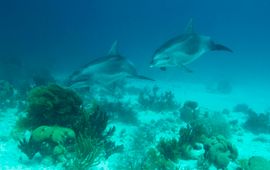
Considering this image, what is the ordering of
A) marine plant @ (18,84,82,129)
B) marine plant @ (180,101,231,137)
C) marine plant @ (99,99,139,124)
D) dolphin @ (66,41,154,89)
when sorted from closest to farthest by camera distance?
marine plant @ (18,84,82,129) → dolphin @ (66,41,154,89) → marine plant @ (180,101,231,137) → marine plant @ (99,99,139,124)

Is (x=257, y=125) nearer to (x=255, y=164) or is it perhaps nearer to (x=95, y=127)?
(x=255, y=164)

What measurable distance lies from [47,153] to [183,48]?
579 cm

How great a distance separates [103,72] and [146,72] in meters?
41.1

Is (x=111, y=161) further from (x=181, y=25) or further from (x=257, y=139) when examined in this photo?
(x=181, y=25)

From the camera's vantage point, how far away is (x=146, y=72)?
2112 inches

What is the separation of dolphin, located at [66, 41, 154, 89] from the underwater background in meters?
1.10

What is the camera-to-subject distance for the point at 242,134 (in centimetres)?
1501

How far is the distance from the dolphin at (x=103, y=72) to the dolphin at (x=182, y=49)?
173cm

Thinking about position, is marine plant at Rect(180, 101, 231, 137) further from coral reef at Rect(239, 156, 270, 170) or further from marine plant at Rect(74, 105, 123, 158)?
marine plant at Rect(74, 105, 123, 158)

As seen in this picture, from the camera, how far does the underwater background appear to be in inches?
410

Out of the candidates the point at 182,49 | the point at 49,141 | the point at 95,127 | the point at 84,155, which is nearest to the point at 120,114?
the point at 182,49

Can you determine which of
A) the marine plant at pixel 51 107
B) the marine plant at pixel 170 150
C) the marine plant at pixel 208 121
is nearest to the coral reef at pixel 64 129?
the marine plant at pixel 51 107

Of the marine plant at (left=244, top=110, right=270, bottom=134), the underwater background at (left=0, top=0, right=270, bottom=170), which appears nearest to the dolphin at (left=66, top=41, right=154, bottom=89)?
the underwater background at (left=0, top=0, right=270, bottom=170)

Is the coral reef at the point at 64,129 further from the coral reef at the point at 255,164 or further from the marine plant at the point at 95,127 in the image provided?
the coral reef at the point at 255,164
